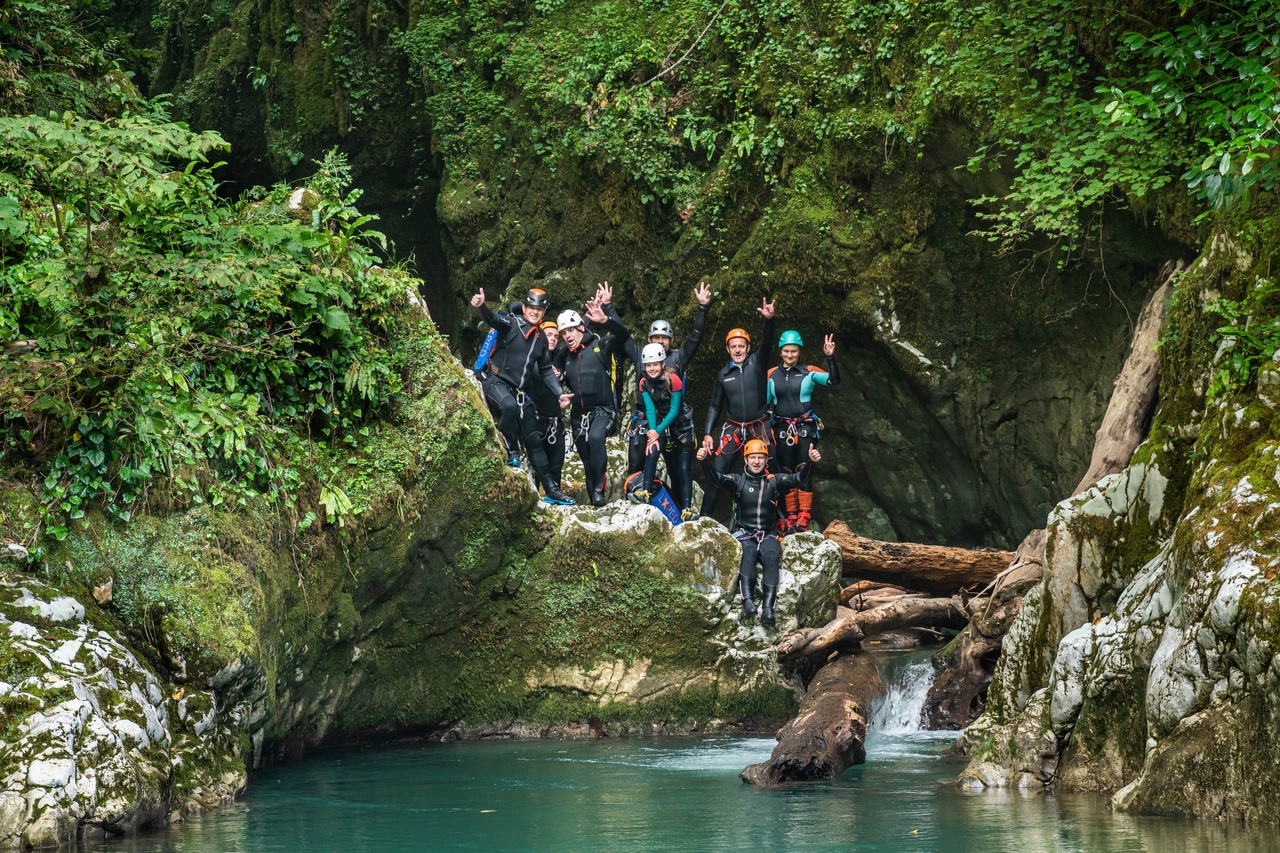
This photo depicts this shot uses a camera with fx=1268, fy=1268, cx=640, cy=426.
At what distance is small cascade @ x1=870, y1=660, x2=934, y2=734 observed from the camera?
11.5m

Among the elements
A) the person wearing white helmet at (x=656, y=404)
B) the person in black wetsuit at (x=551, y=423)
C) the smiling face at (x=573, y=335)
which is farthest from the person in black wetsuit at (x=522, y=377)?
the person wearing white helmet at (x=656, y=404)

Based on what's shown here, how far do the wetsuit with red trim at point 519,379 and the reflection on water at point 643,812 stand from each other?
345 cm

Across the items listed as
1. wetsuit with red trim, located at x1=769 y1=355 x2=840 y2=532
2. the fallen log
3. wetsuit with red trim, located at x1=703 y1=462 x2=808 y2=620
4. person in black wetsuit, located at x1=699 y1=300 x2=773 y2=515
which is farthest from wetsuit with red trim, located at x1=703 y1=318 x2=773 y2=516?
the fallen log

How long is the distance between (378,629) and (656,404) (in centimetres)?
433

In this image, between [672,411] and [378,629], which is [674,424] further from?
[378,629]

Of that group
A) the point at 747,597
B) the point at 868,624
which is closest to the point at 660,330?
the point at 747,597

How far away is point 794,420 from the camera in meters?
13.9

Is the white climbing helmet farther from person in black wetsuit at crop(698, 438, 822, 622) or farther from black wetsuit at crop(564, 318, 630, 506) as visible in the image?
person in black wetsuit at crop(698, 438, 822, 622)

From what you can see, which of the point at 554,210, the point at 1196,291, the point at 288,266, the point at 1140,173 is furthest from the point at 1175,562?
the point at 554,210

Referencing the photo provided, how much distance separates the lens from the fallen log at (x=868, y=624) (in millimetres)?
11656

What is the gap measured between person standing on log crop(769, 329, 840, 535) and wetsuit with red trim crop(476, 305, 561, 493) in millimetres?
2588

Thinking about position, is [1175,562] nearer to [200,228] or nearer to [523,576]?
[523,576]

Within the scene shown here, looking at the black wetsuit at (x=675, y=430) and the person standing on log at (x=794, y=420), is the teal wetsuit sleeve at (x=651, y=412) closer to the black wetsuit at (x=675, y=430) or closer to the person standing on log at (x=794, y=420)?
the black wetsuit at (x=675, y=430)

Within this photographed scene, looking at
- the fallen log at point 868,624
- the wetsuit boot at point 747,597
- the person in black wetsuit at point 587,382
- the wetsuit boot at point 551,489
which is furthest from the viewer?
the person in black wetsuit at point 587,382
